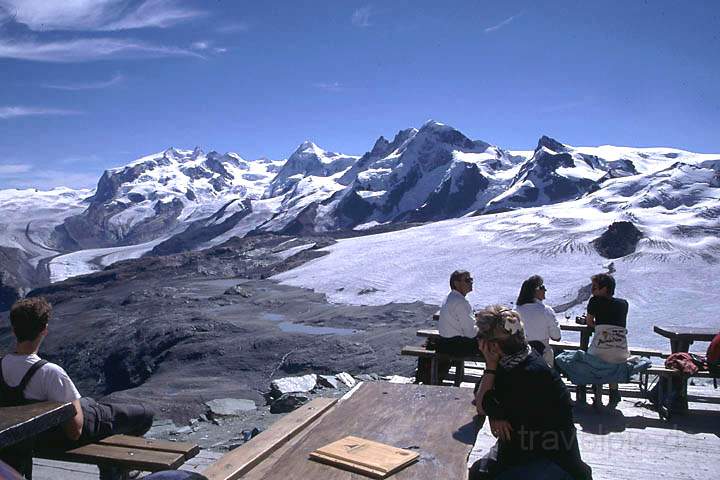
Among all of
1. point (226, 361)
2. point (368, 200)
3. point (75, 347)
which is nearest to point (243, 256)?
point (75, 347)

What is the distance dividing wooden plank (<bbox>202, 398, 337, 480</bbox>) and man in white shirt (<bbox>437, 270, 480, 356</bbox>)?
2.53 meters

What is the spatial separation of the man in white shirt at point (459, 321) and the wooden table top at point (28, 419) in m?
4.58

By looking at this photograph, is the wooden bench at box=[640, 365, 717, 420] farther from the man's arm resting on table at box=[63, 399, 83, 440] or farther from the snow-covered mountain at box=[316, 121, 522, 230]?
the snow-covered mountain at box=[316, 121, 522, 230]

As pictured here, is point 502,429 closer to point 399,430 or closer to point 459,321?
point 399,430

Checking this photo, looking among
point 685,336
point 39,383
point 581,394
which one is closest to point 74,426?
point 39,383

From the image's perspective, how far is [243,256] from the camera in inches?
2586

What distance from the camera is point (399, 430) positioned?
3.74m

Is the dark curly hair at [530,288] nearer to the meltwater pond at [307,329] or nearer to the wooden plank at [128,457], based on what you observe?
the wooden plank at [128,457]

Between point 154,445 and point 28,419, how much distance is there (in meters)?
1.24

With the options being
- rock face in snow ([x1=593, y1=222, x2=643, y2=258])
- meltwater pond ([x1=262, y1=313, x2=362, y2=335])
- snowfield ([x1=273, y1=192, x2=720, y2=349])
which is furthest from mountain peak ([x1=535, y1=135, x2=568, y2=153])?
meltwater pond ([x1=262, y1=313, x2=362, y2=335])

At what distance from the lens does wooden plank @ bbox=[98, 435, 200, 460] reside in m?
3.98

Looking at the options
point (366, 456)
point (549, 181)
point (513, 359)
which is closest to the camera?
point (366, 456)

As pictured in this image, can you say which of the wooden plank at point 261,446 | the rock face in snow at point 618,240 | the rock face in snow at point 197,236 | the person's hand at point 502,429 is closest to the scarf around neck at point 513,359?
the person's hand at point 502,429

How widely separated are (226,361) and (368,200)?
5789 inches
